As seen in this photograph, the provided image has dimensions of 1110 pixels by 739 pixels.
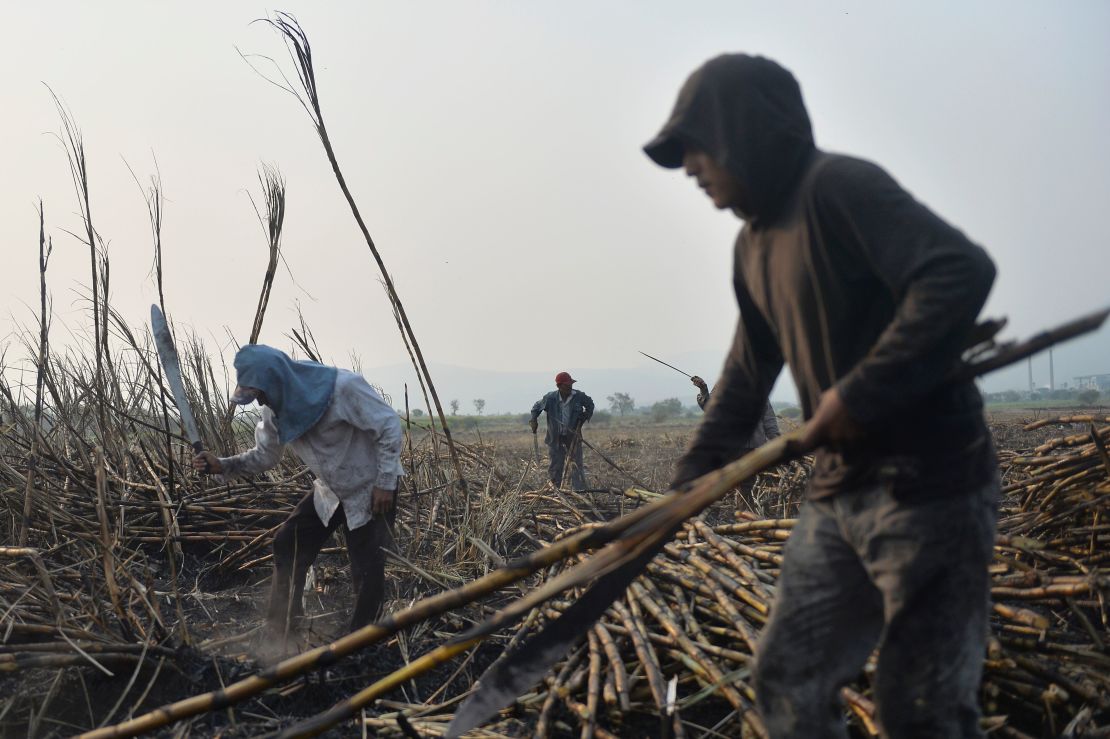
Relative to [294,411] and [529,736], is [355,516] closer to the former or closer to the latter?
[294,411]

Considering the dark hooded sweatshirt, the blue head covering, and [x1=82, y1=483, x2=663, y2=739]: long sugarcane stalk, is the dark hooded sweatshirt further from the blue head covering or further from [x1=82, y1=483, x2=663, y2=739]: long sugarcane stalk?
the blue head covering

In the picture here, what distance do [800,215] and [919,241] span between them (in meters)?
0.25

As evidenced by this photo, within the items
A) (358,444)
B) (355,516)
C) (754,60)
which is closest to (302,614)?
(355,516)

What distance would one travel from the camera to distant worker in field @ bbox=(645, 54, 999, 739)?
1524mm

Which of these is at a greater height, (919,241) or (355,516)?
(919,241)

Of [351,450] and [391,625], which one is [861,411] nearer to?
[391,625]

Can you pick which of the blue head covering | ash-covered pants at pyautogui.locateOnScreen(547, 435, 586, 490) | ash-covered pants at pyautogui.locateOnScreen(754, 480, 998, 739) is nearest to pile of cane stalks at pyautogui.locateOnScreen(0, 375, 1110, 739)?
ash-covered pants at pyautogui.locateOnScreen(754, 480, 998, 739)

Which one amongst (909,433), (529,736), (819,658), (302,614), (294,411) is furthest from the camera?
(302,614)

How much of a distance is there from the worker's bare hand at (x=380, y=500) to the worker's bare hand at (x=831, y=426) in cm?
293

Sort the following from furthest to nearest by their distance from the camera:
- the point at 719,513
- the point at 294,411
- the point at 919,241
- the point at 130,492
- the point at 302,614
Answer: the point at 719,513 < the point at 130,492 < the point at 302,614 < the point at 294,411 < the point at 919,241

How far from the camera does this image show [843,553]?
5.72ft

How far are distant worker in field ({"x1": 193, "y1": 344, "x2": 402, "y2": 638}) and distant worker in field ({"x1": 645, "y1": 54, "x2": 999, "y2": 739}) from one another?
2715 mm

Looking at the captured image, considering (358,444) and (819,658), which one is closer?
(819,658)

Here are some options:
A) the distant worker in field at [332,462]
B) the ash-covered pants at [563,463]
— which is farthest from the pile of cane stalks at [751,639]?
the ash-covered pants at [563,463]
